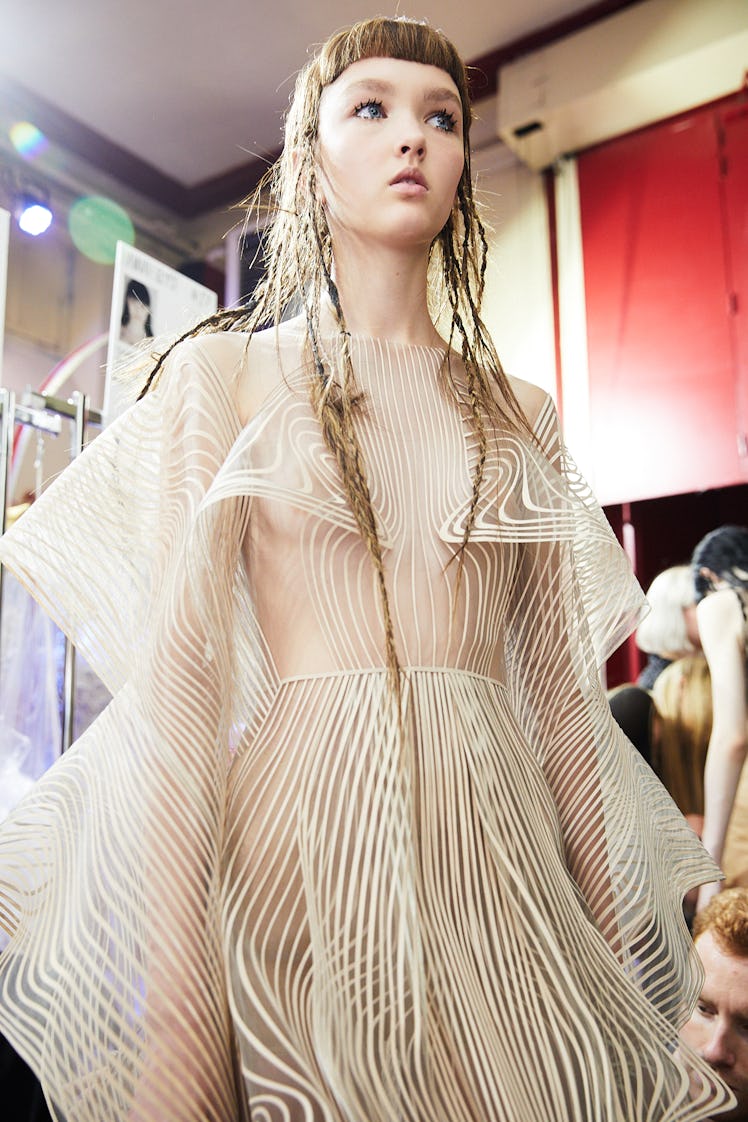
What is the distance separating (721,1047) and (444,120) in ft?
4.67

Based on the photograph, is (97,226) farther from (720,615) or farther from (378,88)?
(378,88)

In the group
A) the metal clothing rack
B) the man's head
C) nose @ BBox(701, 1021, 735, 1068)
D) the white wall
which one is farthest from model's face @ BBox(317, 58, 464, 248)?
the white wall

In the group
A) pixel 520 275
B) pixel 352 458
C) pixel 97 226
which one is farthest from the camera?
pixel 97 226

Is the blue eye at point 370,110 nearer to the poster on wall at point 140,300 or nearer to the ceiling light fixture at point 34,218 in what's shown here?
the poster on wall at point 140,300

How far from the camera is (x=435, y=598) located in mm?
827

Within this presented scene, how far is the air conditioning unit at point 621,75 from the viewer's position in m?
2.83

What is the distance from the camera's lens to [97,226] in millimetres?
4098

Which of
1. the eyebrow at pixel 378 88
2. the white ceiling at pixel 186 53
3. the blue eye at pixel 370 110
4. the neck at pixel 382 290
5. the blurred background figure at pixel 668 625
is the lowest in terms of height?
the blurred background figure at pixel 668 625

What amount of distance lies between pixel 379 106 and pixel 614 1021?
0.80m

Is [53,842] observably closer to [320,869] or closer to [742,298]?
[320,869]

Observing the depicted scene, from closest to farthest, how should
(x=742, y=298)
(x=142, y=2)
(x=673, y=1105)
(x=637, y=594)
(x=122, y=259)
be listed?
(x=673, y=1105) < (x=637, y=594) < (x=122, y=259) < (x=742, y=298) < (x=142, y=2)

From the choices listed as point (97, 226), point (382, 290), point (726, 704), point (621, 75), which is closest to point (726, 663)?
point (726, 704)

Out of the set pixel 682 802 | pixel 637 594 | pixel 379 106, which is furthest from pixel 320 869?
pixel 682 802

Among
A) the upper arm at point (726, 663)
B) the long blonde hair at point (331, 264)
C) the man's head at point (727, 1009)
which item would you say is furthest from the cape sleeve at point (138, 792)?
the upper arm at point (726, 663)
